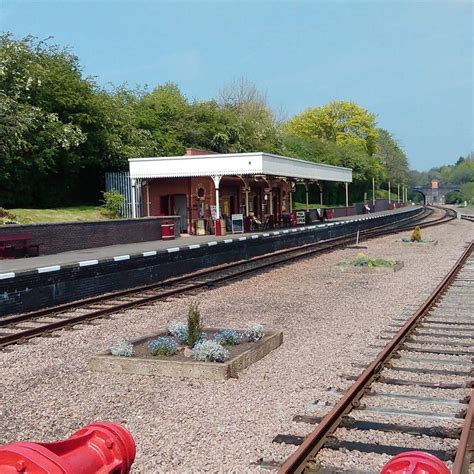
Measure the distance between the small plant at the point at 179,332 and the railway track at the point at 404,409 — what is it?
7.40 feet

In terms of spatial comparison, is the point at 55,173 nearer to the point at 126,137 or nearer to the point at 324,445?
the point at 126,137

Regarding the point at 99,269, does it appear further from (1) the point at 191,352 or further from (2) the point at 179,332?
(1) the point at 191,352

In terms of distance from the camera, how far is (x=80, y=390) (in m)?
7.43

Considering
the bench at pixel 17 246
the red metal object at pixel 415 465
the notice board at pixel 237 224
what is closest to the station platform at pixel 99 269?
the bench at pixel 17 246

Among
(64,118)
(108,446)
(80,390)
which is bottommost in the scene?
(80,390)

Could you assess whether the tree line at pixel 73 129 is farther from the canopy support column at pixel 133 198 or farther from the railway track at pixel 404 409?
the railway track at pixel 404 409

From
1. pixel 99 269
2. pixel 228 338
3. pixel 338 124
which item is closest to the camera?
pixel 228 338

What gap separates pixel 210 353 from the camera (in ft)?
26.0

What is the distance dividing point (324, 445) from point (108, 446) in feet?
8.71

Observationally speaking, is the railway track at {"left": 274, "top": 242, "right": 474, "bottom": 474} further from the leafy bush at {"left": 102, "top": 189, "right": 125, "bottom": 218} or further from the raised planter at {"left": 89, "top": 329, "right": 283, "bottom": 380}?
the leafy bush at {"left": 102, "top": 189, "right": 125, "bottom": 218}

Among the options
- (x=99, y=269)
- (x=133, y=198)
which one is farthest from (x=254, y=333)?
(x=133, y=198)

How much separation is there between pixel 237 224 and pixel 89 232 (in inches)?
387

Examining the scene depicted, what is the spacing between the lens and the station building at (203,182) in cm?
3212

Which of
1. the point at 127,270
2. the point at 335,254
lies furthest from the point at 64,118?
the point at 127,270
